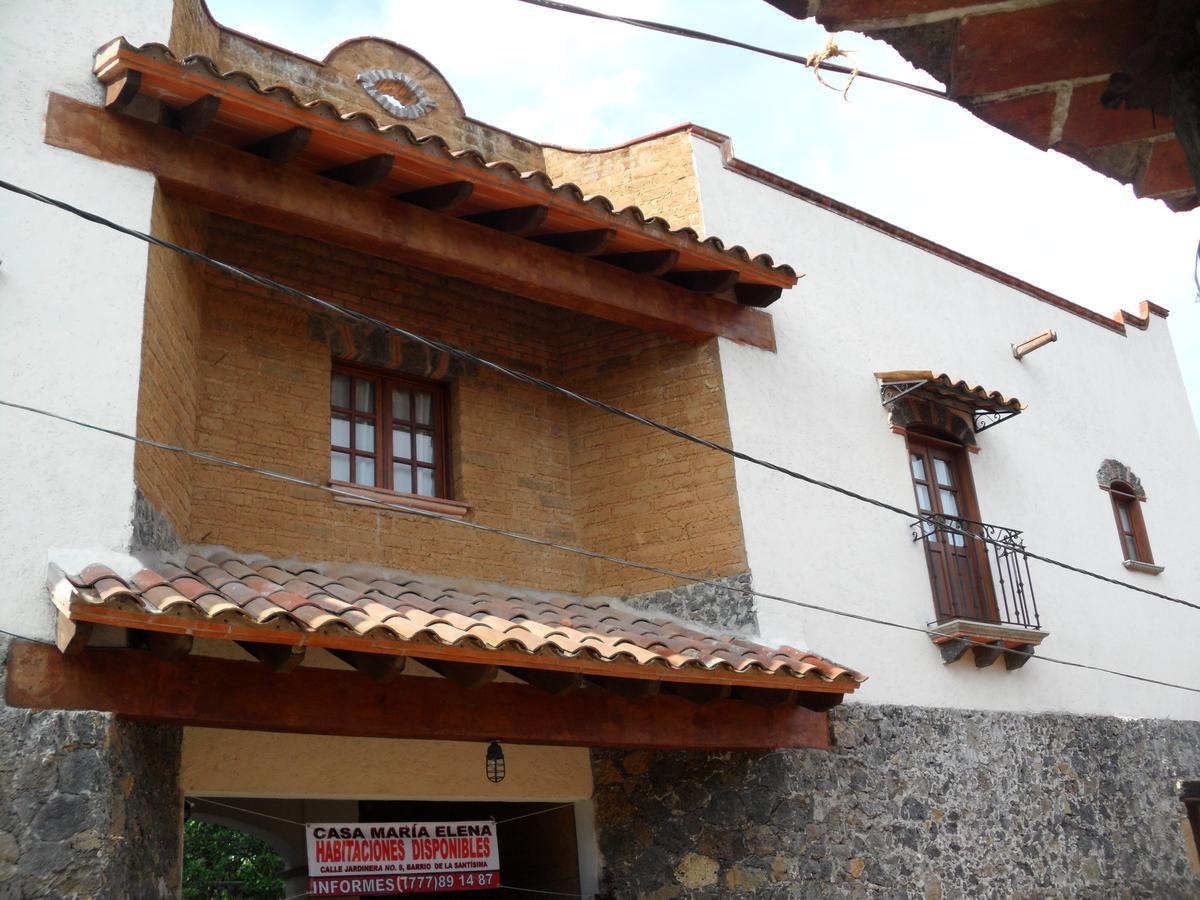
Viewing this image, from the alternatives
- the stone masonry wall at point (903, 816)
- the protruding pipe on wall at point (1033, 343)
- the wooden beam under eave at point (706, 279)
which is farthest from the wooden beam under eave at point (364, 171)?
the protruding pipe on wall at point (1033, 343)

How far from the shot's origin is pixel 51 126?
24.6ft

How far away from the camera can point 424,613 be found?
24.5 ft

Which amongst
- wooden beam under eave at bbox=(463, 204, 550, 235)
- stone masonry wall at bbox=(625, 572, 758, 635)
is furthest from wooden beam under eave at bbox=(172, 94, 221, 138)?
stone masonry wall at bbox=(625, 572, 758, 635)

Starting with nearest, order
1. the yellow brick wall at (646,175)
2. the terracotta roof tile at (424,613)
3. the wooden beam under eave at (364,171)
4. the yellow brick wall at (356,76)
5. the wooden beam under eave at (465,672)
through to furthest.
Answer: the terracotta roof tile at (424,613) → the wooden beam under eave at (465,672) → the wooden beam under eave at (364,171) → the yellow brick wall at (356,76) → the yellow brick wall at (646,175)

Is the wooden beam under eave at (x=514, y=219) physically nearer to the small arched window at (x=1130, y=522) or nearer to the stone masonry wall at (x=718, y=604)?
the stone masonry wall at (x=718, y=604)

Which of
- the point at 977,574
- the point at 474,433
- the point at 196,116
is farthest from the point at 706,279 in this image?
the point at 196,116

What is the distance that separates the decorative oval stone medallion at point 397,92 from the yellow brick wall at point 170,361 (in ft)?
8.82

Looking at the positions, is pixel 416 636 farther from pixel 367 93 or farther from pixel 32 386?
pixel 367 93

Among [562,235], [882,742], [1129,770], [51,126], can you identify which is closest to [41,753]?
[51,126]

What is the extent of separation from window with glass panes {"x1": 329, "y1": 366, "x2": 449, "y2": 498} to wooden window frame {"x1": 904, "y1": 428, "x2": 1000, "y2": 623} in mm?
4388

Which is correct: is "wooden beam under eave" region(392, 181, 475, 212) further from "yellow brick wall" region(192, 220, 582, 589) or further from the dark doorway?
the dark doorway

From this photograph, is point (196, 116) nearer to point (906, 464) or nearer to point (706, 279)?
point (706, 279)

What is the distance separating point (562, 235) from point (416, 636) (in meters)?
3.97

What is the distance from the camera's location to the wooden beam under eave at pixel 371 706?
21.0 feet
